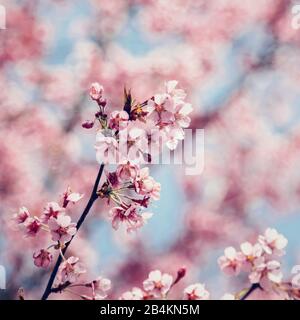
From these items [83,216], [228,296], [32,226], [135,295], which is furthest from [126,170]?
[228,296]

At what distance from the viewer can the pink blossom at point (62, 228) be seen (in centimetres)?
112

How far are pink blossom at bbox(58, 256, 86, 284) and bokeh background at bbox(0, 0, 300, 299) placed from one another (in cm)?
21

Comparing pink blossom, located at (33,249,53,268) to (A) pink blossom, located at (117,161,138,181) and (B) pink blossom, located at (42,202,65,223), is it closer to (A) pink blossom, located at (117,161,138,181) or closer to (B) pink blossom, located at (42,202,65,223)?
(B) pink blossom, located at (42,202,65,223)

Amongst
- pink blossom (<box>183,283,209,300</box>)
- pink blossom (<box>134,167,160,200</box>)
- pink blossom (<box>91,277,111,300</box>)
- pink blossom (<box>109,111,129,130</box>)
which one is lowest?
pink blossom (<box>183,283,209,300</box>)

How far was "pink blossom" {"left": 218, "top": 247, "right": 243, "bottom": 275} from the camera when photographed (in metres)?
1.21

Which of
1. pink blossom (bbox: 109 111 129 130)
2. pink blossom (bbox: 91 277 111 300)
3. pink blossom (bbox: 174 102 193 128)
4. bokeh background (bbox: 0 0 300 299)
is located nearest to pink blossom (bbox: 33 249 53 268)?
pink blossom (bbox: 91 277 111 300)

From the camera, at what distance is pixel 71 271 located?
117 centimetres

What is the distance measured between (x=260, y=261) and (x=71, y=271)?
47 centimetres

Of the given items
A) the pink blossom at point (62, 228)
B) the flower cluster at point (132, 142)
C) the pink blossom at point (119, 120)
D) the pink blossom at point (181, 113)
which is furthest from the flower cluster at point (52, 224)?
the pink blossom at point (181, 113)

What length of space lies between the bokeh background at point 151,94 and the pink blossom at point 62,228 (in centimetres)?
27

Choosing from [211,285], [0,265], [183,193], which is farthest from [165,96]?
[0,265]

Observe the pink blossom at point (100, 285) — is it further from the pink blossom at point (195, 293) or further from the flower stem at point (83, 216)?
the pink blossom at point (195, 293)

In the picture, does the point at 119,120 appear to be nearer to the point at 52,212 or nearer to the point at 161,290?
the point at 52,212
